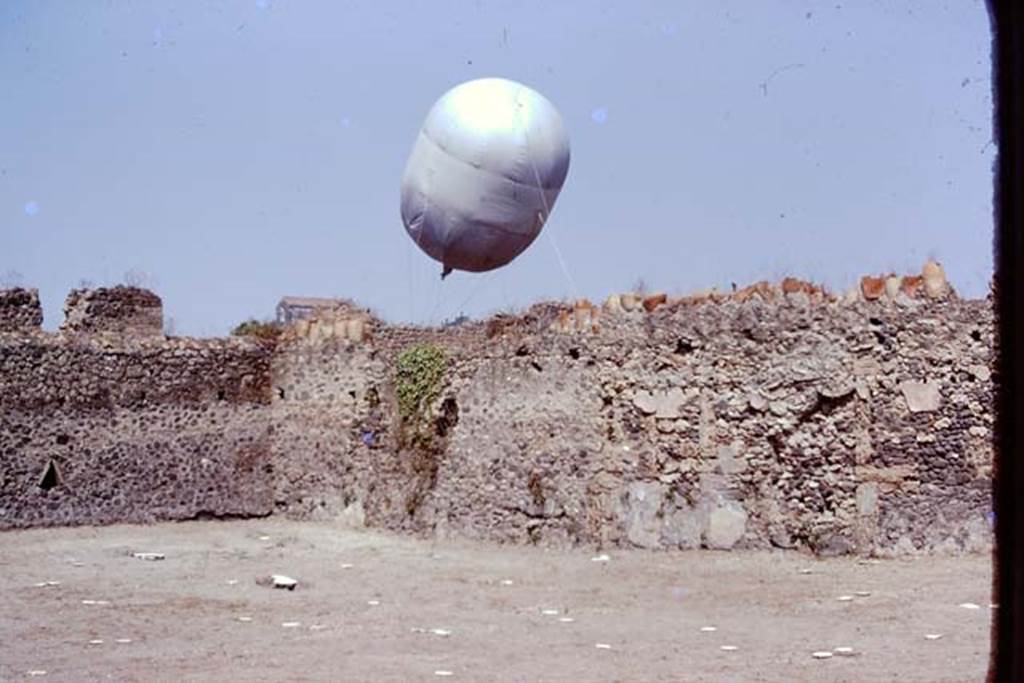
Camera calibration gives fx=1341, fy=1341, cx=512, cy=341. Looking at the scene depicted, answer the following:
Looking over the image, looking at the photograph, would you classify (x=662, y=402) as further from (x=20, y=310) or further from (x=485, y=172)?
(x=20, y=310)

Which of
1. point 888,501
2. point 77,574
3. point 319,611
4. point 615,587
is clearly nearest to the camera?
point 319,611

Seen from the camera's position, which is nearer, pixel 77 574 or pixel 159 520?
pixel 77 574

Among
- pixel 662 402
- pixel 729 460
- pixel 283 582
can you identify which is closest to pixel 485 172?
pixel 662 402

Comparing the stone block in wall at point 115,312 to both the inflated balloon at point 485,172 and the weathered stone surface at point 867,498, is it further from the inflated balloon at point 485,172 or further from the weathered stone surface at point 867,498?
the weathered stone surface at point 867,498

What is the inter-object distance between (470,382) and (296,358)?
363cm

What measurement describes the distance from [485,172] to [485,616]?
9.27 metres

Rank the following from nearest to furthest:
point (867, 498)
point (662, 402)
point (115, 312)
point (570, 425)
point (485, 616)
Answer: point (485, 616) → point (867, 498) → point (662, 402) → point (570, 425) → point (115, 312)

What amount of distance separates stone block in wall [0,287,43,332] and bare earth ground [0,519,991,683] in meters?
3.22

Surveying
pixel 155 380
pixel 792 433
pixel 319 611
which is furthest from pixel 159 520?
pixel 792 433

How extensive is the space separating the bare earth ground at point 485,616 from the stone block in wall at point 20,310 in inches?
127

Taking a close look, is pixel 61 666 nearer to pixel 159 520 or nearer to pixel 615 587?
pixel 615 587

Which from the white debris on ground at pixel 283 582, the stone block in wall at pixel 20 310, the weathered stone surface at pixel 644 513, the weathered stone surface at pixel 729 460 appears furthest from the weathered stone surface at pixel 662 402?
the stone block in wall at pixel 20 310

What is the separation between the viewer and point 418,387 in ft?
46.3

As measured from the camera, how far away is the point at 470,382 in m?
13.5
